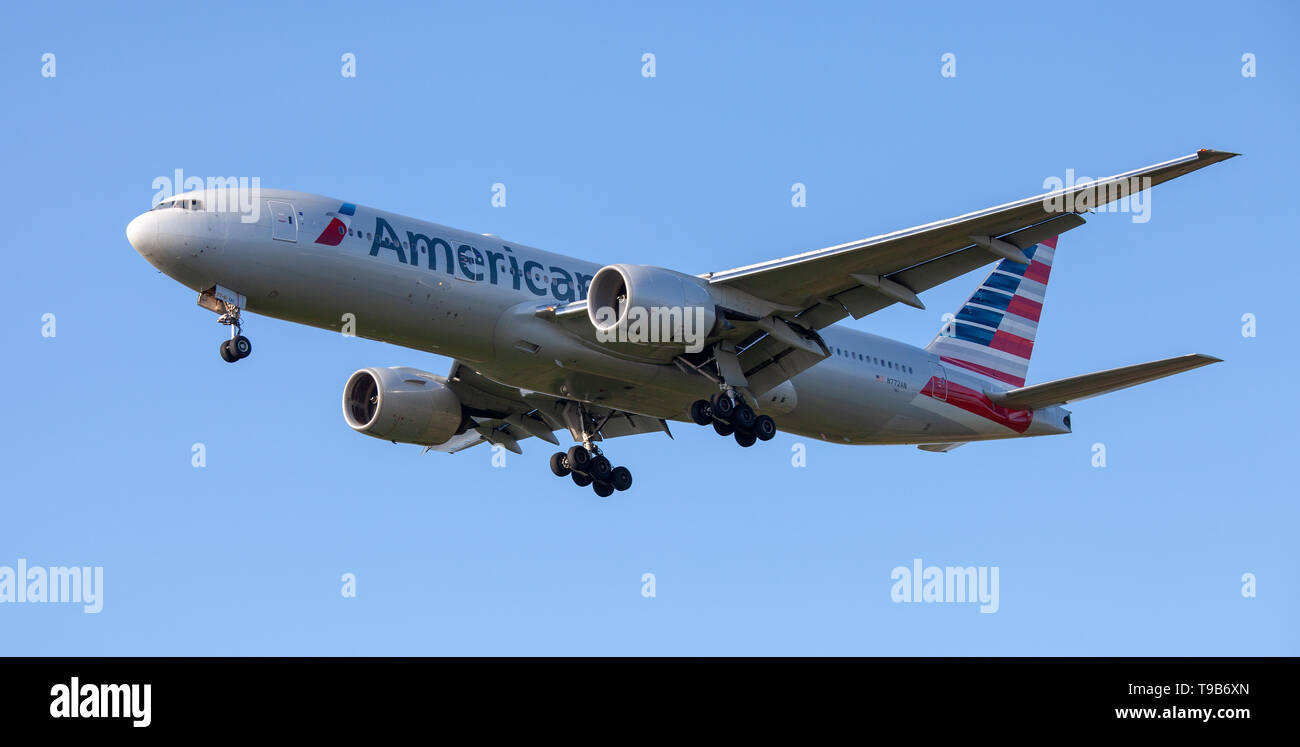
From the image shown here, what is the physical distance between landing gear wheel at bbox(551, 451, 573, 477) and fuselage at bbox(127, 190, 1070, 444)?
323 cm

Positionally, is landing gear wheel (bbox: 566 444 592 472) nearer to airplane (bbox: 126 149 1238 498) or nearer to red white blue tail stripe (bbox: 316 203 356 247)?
airplane (bbox: 126 149 1238 498)

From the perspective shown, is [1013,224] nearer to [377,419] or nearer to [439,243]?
[439,243]

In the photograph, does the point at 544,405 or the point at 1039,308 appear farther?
the point at 1039,308

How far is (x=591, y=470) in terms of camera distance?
1367 inches

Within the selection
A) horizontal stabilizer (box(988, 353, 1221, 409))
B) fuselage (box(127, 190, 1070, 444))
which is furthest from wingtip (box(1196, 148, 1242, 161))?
fuselage (box(127, 190, 1070, 444))

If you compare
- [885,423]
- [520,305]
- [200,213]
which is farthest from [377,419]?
[885,423]

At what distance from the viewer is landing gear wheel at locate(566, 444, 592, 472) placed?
114 feet

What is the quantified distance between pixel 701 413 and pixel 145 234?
40.1ft

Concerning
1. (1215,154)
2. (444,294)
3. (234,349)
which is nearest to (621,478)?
(444,294)

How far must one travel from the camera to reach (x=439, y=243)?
28.8m

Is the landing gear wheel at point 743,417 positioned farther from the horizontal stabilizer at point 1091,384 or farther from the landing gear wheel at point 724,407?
the horizontal stabilizer at point 1091,384
